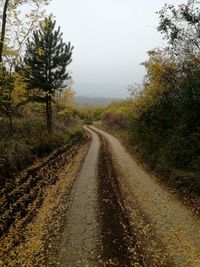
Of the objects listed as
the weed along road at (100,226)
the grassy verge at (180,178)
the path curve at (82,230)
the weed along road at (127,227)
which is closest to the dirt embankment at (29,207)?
the weed along road at (100,226)

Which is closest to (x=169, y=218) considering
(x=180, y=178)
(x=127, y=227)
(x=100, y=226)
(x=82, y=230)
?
(x=127, y=227)

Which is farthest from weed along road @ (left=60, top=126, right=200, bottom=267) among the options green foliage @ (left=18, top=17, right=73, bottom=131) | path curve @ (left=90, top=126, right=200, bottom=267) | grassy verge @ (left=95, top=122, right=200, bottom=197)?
green foliage @ (left=18, top=17, right=73, bottom=131)

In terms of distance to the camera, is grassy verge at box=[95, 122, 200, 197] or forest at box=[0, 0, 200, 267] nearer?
forest at box=[0, 0, 200, 267]

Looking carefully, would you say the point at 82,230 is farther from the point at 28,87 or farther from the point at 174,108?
the point at 28,87

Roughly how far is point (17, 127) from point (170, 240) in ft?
52.2

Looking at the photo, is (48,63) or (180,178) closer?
(180,178)

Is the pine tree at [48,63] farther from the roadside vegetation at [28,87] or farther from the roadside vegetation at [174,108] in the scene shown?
the roadside vegetation at [174,108]

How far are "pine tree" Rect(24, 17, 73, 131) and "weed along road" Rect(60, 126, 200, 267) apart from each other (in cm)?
1318

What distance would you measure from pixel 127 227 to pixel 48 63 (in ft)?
62.9

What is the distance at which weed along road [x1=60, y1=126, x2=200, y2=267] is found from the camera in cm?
650

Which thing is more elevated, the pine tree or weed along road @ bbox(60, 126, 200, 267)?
the pine tree

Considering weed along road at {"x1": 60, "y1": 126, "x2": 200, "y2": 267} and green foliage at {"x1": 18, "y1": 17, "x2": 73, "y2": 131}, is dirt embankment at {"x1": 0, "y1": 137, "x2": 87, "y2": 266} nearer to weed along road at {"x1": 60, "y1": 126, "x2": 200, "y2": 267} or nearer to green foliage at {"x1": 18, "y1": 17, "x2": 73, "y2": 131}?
weed along road at {"x1": 60, "y1": 126, "x2": 200, "y2": 267}

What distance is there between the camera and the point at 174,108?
16516mm

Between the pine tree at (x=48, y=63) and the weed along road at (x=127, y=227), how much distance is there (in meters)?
13.2
